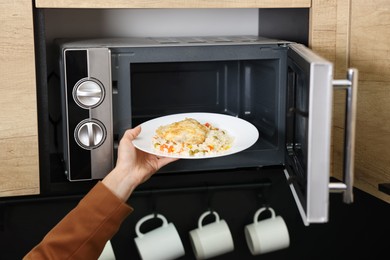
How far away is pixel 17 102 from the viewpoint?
1251 mm

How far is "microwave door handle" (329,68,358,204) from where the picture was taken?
3.05ft

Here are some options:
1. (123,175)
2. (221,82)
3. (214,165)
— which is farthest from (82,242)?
(221,82)

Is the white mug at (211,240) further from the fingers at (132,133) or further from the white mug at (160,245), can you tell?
the fingers at (132,133)

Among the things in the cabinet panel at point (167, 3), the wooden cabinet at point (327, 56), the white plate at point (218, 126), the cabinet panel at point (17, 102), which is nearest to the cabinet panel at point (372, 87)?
the wooden cabinet at point (327, 56)

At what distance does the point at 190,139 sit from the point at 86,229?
277 millimetres

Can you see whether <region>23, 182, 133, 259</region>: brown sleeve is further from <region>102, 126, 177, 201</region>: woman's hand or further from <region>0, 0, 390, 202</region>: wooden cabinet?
<region>0, 0, 390, 202</region>: wooden cabinet

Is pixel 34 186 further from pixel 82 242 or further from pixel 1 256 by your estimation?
pixel 1 256

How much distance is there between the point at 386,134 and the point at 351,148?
386mm

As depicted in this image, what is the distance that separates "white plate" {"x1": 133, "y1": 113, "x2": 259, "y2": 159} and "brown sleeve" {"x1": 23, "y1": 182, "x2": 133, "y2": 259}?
0.43 feet

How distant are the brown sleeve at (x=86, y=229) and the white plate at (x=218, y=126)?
0.43 feet

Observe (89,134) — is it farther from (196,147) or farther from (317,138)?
(317,138)

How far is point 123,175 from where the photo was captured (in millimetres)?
1264

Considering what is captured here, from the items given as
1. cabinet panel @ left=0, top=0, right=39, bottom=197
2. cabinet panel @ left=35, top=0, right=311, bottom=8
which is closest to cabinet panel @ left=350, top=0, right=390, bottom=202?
cabinet panel @ left=35, top=0, right=311, bottom=8

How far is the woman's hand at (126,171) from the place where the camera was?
1241mm
